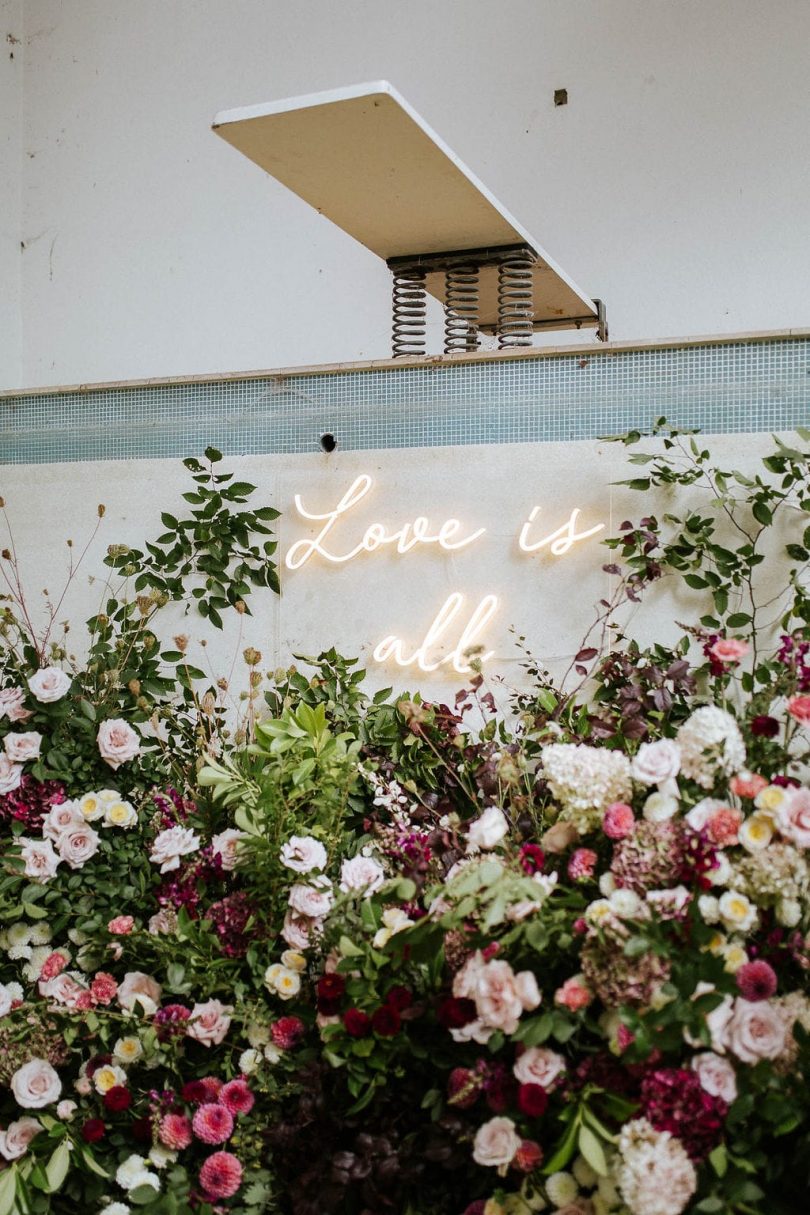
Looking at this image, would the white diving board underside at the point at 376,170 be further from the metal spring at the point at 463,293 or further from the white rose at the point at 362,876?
the white rose at the point at 362,876

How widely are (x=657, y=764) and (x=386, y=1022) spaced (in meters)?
0.59

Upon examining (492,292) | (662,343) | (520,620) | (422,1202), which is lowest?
(422,1202)

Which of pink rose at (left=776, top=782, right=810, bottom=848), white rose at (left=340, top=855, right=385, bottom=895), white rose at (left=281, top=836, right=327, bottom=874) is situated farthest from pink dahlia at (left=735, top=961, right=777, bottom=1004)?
white rose at (left=281, top=836, right=327, bottom=874)

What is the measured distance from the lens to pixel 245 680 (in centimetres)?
273

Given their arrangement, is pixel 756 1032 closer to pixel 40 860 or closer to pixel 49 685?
pixel 40 860

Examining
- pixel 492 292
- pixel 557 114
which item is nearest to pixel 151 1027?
pixel 492 292

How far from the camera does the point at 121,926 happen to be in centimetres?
199

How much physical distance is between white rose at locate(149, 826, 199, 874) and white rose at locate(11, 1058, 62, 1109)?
42cm

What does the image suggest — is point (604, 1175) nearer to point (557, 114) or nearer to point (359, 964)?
point (359, 964)

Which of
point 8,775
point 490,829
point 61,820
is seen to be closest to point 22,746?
point 8,775

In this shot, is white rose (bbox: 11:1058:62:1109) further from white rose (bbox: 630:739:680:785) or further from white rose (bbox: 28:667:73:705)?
white rose (bbox: 630:739:680:785)

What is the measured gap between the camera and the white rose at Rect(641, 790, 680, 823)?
1.57m

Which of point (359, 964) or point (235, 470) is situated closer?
point (359, 964)

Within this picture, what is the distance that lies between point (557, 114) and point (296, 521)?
2.32 meters
